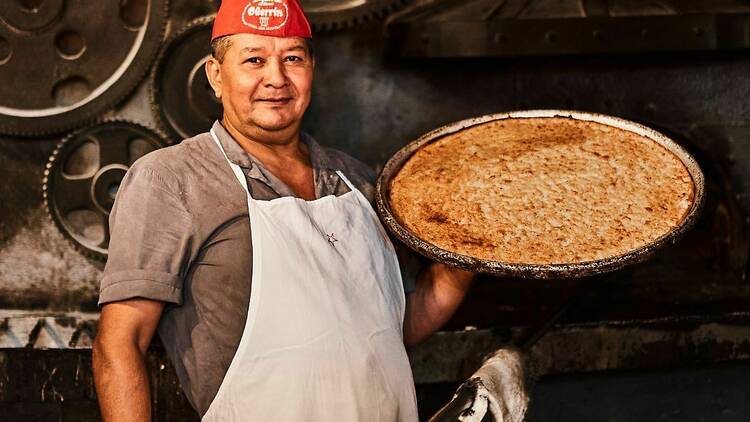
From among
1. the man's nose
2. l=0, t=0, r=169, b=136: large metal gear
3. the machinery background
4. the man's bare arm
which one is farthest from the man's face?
l=0, t=0, r=169, b=136: large metal gear

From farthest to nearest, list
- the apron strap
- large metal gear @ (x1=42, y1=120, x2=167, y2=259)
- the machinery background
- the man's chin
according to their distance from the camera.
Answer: large metal gear @ (x1=42, y1=120, x2=167, y2=259) < the machinery background < the apron strap < the man's chin

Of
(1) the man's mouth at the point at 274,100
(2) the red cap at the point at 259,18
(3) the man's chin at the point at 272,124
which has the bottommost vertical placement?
(3) the man's chin at the point at 272,124

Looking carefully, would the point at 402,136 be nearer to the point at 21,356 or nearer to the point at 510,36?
the point at 510,36

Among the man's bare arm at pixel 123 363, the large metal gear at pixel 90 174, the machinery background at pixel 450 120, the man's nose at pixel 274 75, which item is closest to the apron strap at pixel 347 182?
the man's nose at pixel 274 75

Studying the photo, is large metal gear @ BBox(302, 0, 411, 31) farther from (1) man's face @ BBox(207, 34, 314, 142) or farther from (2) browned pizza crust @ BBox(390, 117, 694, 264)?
(1) man's face @ BBox(207, 34, 314, 142)

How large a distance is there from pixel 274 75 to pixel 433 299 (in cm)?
65

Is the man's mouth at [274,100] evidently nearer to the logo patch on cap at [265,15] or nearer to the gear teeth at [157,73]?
the logo patch on cap at [265,15]

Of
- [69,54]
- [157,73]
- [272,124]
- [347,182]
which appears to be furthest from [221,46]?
[69,54]

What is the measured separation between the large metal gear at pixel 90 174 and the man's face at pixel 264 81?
108 cm

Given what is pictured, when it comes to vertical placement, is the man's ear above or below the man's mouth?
above

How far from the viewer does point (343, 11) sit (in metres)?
2.63

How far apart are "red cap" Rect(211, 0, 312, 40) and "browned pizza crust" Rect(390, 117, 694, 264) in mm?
424

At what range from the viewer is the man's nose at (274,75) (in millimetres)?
1666

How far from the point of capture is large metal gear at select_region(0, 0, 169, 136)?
262cm
